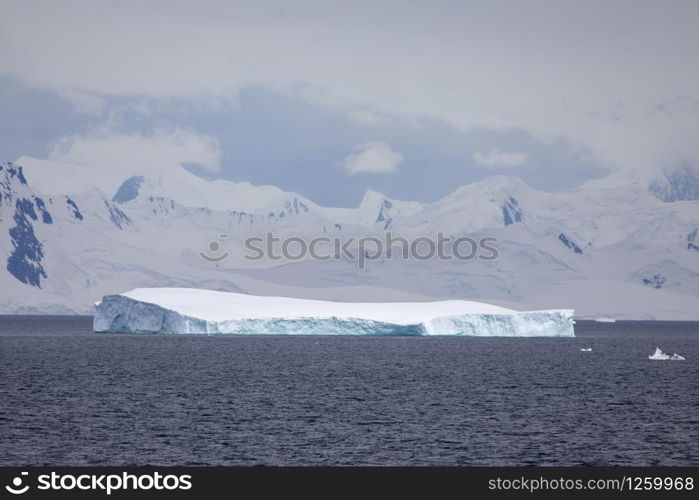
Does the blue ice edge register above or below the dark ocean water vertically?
above

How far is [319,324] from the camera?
94625 mm

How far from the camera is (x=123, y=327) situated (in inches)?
3920

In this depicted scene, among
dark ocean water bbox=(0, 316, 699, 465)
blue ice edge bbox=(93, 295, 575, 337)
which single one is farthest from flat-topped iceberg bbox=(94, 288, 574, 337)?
dark ocean water bbox=(0, 316, 699, 465)

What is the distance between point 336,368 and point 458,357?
51.8 ft

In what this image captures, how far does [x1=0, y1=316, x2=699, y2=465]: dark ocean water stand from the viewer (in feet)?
108

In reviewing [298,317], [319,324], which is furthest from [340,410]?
[319,324]

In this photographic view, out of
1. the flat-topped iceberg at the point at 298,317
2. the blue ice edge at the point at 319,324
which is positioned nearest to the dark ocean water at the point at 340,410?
the flat-topped iceberg at the point at 298,317

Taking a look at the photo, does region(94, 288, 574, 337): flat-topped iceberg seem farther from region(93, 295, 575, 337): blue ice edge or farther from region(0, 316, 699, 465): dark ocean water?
region(0, 316, 699, 465): dark ocean water

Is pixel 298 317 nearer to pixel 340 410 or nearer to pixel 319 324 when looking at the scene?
pixel 319 324

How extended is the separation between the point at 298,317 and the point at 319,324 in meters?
2.44

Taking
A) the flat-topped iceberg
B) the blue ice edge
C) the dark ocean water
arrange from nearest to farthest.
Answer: the dark ocean water → the flat-topped iceberg → the blue ice edge
